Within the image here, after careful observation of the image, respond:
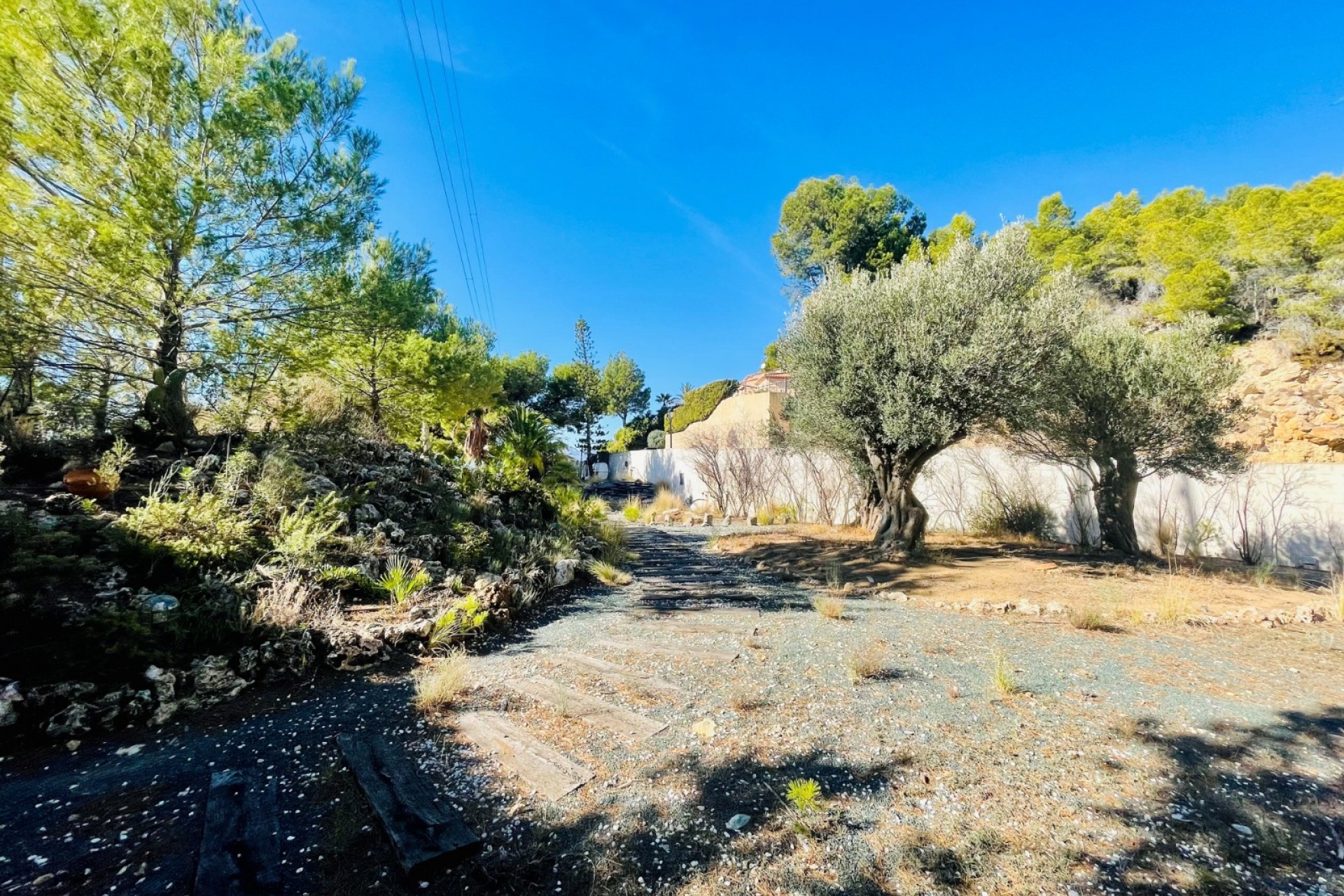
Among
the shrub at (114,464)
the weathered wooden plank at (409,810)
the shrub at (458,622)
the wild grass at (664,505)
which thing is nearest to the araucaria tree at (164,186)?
the shrub at (114,464)

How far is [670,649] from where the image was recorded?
11.7 ft

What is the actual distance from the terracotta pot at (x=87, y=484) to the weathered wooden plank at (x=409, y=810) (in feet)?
11.7

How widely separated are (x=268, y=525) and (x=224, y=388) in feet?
8.60

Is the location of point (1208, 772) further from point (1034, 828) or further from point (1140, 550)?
point (1140, 550)

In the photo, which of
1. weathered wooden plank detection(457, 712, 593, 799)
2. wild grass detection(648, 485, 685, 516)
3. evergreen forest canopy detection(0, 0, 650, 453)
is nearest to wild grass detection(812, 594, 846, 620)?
weathered wooden plank detection(457, 712, 593, 799)

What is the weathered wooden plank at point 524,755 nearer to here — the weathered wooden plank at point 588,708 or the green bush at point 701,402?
the weathered wooden plank at point 588,708

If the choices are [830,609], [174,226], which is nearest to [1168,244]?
[830,609]

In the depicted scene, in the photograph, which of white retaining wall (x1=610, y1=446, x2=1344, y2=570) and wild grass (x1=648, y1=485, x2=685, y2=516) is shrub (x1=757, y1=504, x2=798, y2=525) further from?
wild grass (x1=648, y1=485, x2=685, y2=516)

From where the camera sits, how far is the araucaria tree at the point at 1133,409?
6680mm

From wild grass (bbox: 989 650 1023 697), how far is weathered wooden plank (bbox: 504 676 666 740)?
6.07 ft

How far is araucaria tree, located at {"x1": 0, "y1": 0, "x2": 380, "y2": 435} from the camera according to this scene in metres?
4.17

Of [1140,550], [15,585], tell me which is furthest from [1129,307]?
[15,585]

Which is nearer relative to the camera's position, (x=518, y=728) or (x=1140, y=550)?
(x=518, y=728)

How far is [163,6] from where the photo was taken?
16.0 feet
